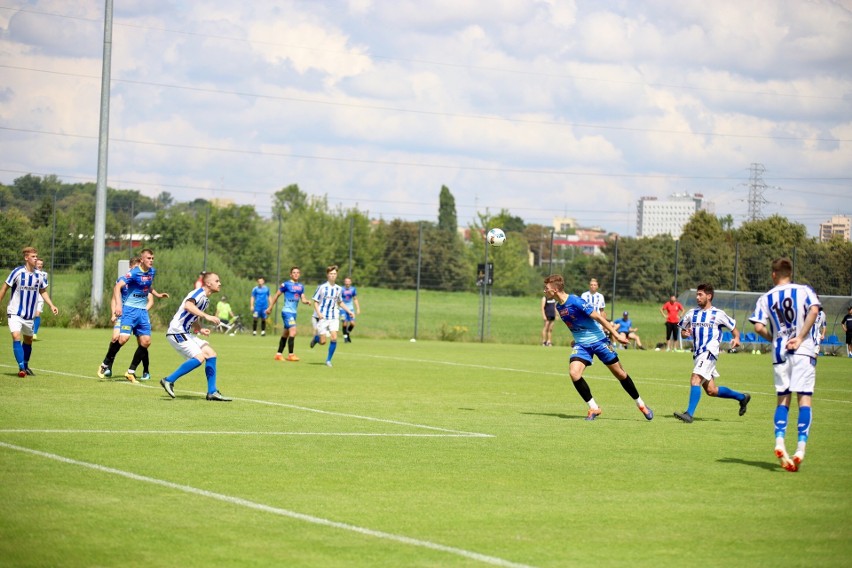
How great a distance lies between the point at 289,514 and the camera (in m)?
8.23

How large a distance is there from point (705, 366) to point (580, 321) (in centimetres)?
216

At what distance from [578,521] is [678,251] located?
4356cm

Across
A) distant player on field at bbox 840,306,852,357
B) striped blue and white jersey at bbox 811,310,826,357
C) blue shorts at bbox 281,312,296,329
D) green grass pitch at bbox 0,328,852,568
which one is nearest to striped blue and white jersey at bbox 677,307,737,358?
green grass pitch at bbox 0,328,852,568

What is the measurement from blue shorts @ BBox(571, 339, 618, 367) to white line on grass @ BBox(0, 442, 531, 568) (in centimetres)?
762

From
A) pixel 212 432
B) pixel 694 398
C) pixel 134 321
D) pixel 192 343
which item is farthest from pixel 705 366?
pixel 134 321

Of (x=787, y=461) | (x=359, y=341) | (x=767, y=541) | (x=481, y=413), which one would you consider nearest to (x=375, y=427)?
(x=481, y=413)

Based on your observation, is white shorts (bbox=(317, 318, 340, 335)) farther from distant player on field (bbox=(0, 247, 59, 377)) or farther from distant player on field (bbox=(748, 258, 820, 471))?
distant player on field (bbox=(748, 258, 820, 471))

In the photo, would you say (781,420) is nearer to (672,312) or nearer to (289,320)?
(289,320)

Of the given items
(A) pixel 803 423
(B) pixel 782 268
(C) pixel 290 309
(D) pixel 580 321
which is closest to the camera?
(A) pixel 803 423

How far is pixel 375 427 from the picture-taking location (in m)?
14.1

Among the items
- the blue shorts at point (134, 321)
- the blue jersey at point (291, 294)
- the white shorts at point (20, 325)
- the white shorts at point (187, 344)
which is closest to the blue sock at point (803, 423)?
the white shorts at point (187, 344)

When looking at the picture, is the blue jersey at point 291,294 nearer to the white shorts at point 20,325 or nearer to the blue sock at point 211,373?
the white shorts at point 20,325

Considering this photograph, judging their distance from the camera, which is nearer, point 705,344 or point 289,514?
point 289,514

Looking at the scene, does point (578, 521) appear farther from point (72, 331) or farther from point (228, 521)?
point (72, 331)
